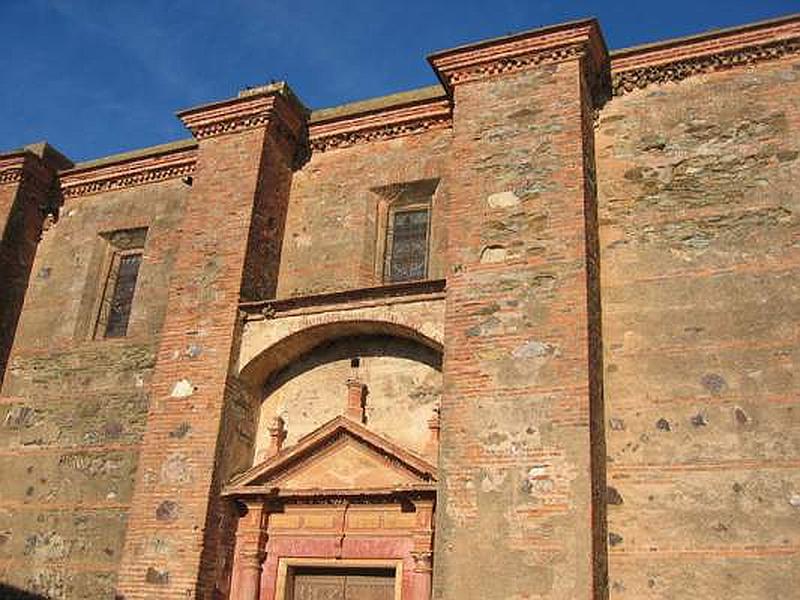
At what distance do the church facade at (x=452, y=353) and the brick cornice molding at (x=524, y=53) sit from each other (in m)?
0.04

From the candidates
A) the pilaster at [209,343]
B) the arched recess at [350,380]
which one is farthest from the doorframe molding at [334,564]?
the arched recess at [350,380]

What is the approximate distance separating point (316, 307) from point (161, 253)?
3.08m

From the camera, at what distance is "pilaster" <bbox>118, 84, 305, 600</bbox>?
8.97 m

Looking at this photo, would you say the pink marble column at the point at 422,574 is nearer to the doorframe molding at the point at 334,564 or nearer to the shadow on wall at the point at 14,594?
the doorframe molding at the point at 334,564

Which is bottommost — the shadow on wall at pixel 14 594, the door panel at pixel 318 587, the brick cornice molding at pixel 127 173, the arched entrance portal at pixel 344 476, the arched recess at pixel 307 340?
the shadow on wall at pixel 14 594

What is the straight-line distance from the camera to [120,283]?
40.1ft

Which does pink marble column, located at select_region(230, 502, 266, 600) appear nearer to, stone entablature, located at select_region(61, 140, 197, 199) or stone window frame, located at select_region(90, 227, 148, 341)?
stone window frame, located at select_region(90, 227, 148, 341)

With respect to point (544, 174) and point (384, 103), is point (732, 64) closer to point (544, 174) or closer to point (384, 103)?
point (544, 174)

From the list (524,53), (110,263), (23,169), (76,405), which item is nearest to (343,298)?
(524,53)

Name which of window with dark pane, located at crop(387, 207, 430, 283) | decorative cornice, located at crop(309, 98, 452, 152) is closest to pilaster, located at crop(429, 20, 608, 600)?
decorative cornice, located at crop(309, 98, 452, 152)

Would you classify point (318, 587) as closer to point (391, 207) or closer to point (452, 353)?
point (452, 353)

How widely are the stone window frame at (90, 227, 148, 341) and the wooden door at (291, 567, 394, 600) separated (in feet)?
14.9

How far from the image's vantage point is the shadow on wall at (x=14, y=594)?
Result: 10.1m

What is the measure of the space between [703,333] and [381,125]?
4.95 meters
